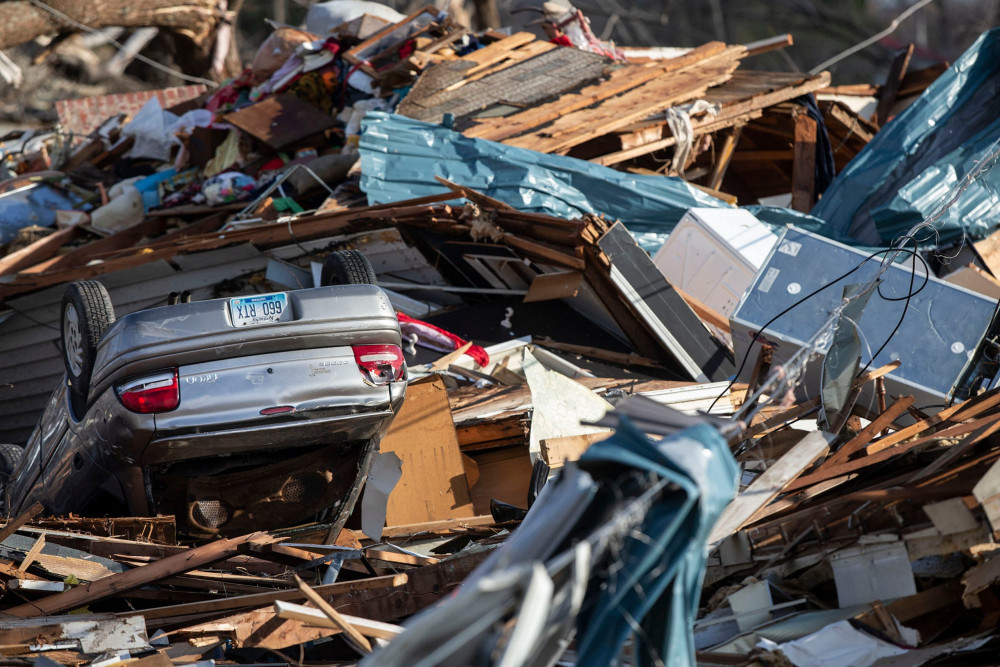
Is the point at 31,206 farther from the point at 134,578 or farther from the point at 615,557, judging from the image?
the point at 615,557

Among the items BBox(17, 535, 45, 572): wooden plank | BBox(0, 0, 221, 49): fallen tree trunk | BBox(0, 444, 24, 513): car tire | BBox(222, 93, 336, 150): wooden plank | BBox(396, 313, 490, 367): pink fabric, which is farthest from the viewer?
BBox(0, 0, 221, 49): fallen tree trunk

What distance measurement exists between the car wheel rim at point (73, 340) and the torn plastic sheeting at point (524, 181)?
3.42 m

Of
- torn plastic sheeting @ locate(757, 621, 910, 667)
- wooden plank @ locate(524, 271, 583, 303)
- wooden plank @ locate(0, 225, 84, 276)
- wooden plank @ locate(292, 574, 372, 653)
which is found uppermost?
wooden plank @ locate(292, 574, 372, 653)

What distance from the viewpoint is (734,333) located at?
23.3ft

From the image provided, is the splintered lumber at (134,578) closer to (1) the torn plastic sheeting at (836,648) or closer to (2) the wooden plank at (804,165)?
(1) the torn plastic sheeting at (836,648)

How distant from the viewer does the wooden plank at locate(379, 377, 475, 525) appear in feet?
20.8

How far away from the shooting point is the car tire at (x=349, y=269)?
5.80 metres

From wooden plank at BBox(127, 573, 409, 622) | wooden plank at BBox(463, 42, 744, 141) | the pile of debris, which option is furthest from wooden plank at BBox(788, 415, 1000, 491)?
wooden plank at BBox(463, 42, 744, 141)

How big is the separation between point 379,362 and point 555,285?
344cm

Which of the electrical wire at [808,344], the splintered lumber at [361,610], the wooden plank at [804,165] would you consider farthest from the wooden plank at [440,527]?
the wooden plank at [804,165]

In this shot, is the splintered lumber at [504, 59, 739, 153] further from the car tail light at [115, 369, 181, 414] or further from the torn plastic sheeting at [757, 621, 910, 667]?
the torn plastic sheeting at [757, 621, 910, 667]

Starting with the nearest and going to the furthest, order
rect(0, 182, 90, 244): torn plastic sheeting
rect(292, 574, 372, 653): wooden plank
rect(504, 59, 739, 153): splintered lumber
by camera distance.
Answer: rect(292, 574, 372, 653): wooden plank → rect(504, 59, 739, 153): splintered lumber → rect(0, 182, 90, 244): torn plastic sheeting

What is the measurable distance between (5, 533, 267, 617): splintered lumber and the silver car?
424 millimetres

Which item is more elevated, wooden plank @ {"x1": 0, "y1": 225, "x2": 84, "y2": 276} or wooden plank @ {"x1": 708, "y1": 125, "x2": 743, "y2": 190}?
wooden plank @ {"x1": 708, "y1": 125, "x2": 743, "y2": 190}
